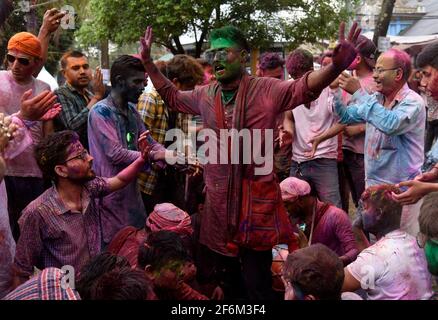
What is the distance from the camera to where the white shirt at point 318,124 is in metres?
5.44

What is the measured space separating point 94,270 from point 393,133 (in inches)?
88.4

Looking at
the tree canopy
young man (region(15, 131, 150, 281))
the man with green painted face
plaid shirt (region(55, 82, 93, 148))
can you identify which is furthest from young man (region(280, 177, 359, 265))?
the tree canopy

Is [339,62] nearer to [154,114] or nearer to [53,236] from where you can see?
[53,236]

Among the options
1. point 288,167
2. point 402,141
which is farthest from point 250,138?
point 288,167

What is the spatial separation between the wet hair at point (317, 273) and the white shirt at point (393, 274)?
1.39 feet

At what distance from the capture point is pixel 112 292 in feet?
8.43

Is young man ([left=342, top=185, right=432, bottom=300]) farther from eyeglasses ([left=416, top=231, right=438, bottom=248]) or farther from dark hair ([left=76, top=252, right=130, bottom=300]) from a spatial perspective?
dark hair ([left=76, top=252, right=130, bottom=300])

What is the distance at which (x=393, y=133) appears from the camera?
412 cm

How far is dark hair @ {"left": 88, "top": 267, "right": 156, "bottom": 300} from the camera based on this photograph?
2555mm

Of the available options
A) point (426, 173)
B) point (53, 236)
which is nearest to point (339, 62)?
point (426, 173)

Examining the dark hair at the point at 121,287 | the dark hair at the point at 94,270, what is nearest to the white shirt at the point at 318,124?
the dark hair at the point at 94,270

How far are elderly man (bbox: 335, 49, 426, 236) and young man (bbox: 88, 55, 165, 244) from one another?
141cm

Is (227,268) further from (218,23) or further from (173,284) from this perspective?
(218,23)

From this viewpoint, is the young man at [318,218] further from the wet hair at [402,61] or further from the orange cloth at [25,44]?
the orange cloth at [25,44]
